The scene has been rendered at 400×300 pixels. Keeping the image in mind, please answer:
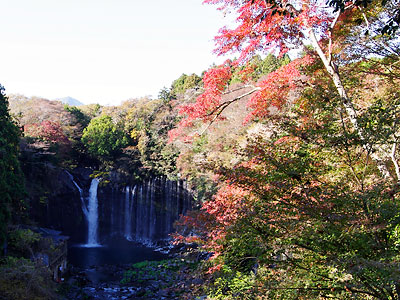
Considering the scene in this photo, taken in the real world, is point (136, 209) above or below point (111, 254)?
above

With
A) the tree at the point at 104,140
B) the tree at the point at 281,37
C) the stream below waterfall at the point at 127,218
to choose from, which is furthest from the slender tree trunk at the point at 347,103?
the tree at the point at 104,140

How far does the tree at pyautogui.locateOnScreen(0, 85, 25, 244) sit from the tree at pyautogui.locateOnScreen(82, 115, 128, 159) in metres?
8.76

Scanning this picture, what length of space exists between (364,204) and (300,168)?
837 millimetres

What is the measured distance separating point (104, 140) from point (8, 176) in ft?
36.6

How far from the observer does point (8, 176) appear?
41.5 ft

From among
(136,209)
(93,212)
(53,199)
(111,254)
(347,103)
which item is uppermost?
(347,103)

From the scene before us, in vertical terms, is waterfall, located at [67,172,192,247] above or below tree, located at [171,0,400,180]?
below

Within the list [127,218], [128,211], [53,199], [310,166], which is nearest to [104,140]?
[53,199]

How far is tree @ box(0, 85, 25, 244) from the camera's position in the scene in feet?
37.8

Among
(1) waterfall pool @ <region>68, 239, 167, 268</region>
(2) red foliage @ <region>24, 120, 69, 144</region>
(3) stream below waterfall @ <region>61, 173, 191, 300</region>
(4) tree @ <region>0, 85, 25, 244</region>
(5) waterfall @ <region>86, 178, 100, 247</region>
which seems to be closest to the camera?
(4) tree @ <region>0, 85, 25, 244</region>

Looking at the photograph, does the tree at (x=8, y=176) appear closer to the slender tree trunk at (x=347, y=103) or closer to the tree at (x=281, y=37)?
the tree at (x=281, y=37)

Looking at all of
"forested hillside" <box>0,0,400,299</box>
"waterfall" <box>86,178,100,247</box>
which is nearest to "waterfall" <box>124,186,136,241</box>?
"waterfall" <box>86,178,100,247</box>

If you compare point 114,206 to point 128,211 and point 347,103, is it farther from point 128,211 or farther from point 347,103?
point 347,103

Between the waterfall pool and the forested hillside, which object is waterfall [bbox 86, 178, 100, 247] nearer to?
the waterfall pool
